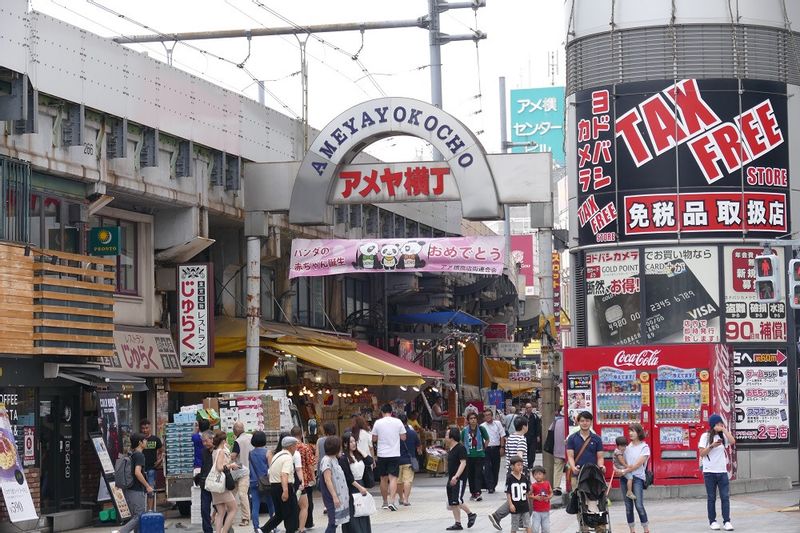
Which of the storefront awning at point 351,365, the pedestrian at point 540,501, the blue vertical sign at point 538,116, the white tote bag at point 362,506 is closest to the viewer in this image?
the white tote bag at point 362,506

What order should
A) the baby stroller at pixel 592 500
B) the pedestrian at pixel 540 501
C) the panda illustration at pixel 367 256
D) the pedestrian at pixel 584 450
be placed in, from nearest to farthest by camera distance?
the baby stroller at pixel 592 500 < the pedestrian at pixel 540 501 < the pedestrian at pixel 584 450 < the panda illustration at pixel 367 256

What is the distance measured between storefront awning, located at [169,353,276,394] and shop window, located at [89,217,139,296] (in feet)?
7.33

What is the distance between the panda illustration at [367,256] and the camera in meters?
28.7

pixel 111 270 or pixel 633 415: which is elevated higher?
pixel 111 270

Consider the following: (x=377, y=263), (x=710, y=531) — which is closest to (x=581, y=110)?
(x=377, y=263)

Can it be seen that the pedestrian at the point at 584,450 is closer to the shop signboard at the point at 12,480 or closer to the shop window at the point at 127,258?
the shop signboard at the point at 12,480

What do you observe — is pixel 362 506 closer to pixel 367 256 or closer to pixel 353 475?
pixel 353 475

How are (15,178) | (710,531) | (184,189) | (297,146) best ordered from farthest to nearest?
1. (297,146)
2. (184,189)
3. (15,178)
4. (710,531)

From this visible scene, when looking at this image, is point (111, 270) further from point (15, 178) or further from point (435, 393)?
point (435, 393)

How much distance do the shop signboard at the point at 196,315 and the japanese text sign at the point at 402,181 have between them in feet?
11.0

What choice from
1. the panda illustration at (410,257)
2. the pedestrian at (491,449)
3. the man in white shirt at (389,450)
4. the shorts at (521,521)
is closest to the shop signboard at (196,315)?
the panda illustration at (410,257)

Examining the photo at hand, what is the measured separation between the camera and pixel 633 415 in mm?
24922

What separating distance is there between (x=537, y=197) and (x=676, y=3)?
4.59 m

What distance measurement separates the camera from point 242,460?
23312 millimetres
